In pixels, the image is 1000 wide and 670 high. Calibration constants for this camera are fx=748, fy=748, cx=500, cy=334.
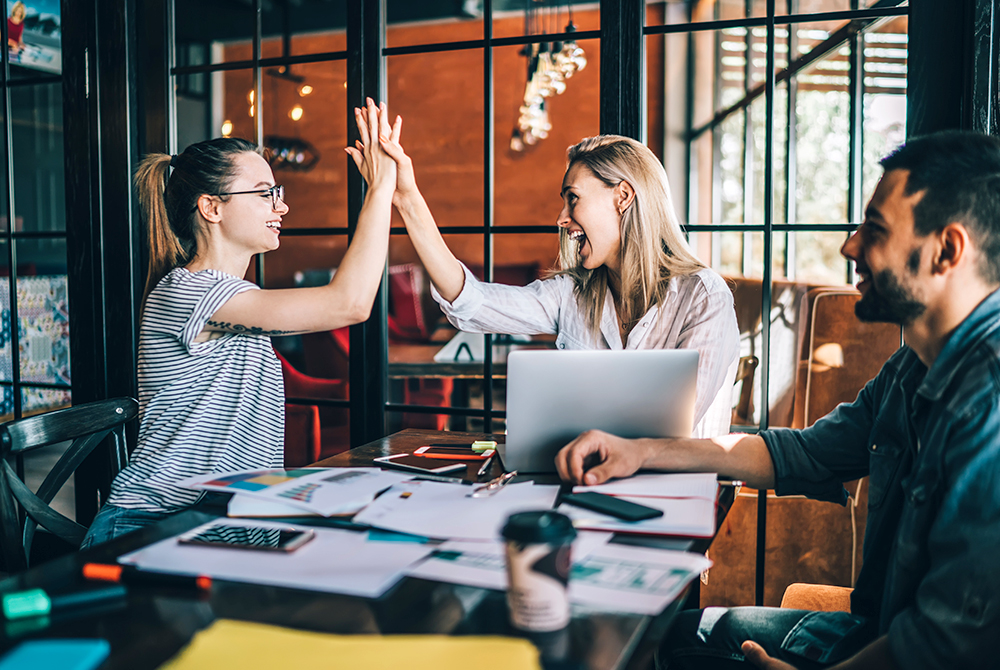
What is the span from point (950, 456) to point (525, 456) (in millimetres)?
712

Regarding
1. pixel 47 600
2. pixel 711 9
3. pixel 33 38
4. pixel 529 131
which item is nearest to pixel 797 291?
pixel 47 600

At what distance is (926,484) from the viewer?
1.09 metres

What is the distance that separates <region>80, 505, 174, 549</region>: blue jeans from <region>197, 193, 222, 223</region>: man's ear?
28.2 inches

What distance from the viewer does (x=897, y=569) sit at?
115 centimetres

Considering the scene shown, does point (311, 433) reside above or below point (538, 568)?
below

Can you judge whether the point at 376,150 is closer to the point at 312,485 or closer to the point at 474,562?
the point at 312,485

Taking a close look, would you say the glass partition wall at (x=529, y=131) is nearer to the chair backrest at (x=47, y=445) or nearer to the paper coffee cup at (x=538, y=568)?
the chair backrest at (x=47, y=445)

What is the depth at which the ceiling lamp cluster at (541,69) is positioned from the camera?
4922 millimetres

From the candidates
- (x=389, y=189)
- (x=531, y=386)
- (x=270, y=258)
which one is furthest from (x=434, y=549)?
(x=270, y=258)

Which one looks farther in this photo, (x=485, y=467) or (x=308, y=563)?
(x=485, y=467)

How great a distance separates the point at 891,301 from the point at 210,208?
5.00 ft

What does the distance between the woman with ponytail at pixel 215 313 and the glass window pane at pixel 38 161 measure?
4.75 feet

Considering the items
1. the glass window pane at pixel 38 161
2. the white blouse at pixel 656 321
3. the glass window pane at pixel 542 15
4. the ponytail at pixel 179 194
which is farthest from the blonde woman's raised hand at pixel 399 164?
the glass window pane at pixel 542 15

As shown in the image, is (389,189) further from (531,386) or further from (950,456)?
(950,456)
